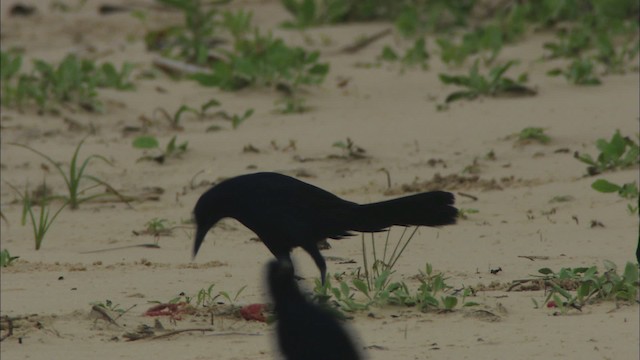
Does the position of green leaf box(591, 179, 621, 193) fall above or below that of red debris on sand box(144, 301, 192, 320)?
above

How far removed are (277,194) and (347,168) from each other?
3.12m

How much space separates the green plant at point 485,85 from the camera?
8320 millimetres

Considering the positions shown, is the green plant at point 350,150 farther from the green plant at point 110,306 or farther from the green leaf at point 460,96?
the green plant at point 110,306

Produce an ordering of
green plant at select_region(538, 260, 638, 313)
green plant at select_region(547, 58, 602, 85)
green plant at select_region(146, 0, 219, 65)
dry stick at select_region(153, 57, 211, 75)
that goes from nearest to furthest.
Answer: green plant at select_region(538, 260, 638, 313), green plant at select_region(547, 58, 602, 85), dry stick at select_region(153, 57, 211, 75), green plant at select_region(146, 0, 219, 65)

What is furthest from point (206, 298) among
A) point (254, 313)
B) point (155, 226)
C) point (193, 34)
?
point (193, 34)

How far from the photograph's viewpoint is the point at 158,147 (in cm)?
766

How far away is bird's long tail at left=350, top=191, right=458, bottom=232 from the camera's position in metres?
4.22

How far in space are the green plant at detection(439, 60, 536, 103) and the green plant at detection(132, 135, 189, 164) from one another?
175 centimetres

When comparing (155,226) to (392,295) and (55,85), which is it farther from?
(55,85)

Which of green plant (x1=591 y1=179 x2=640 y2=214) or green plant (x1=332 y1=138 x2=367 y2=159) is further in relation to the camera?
green plant (x1=332 y1=138 x2=367 y2=159)

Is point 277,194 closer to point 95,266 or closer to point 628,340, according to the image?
point 628,340

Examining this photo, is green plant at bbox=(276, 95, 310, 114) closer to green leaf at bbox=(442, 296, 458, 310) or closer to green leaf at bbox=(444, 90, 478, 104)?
green leaf at bbox=(444, 90, 478, 104)

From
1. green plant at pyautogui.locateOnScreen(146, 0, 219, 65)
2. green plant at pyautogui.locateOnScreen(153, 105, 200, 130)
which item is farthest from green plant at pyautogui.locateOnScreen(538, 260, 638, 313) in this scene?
green plant at pyautogui.locateOnScreen(146, 0, 219, 65)

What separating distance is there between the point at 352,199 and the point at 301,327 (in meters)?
3.69
